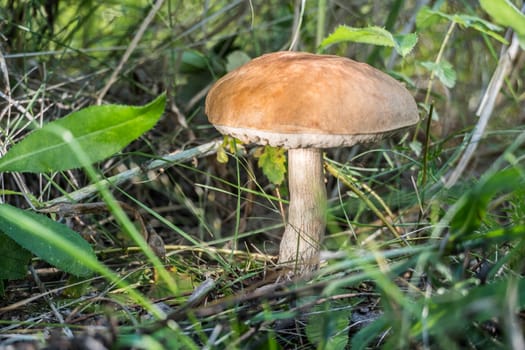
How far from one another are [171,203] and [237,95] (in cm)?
110

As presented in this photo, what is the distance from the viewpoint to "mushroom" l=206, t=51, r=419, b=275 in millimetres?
1305

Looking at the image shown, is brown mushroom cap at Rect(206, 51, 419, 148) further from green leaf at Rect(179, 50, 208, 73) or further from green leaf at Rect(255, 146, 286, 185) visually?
green leaf at Rect(179, 50, 208, 73)

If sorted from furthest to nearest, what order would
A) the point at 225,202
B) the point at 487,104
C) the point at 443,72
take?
1. the point at 225,202
2. the point at 487,104
3. the point at 443,72

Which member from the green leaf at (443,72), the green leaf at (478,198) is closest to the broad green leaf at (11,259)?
the green leaf at (478,198)

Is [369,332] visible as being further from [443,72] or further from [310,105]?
[443,72]

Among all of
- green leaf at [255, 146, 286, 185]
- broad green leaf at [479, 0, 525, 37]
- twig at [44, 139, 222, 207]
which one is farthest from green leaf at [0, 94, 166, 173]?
broad green leaf at [479, 0, 525, 37]

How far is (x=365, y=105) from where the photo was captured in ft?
4.42

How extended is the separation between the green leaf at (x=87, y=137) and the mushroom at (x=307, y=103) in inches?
8.3

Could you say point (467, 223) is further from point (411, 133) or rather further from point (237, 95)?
point (411, 133)

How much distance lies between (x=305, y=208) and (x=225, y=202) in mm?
793

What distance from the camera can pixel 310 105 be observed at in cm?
131

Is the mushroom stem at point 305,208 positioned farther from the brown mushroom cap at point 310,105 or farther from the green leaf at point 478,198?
the green leaf at point 478,198

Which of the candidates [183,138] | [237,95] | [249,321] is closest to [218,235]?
[183,138]

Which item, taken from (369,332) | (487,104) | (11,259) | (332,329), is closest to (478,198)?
(369,332)
